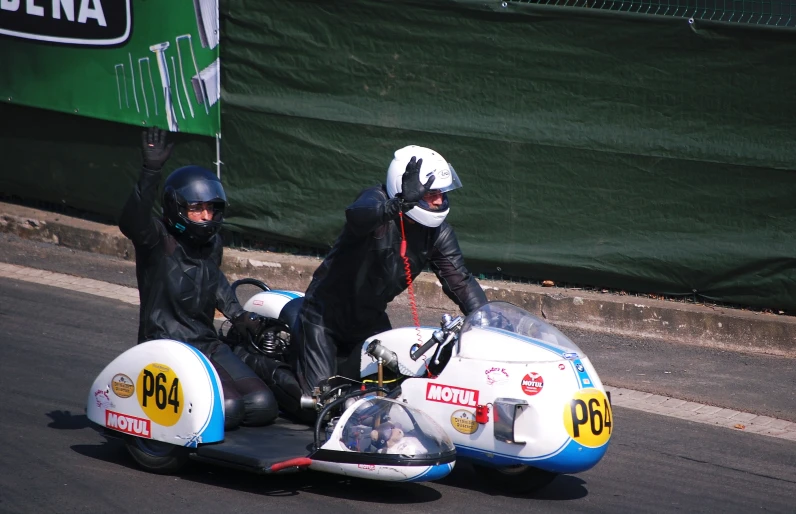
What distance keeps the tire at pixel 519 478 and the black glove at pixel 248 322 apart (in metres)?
1.53

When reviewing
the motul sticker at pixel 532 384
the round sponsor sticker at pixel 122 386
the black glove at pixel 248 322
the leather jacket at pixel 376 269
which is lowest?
the round sponsor sticker at pixel 122 386

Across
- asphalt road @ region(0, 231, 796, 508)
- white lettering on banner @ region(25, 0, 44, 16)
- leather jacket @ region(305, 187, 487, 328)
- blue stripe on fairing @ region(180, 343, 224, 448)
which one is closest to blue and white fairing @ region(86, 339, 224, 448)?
blue stripe on fairing @ region(180, 343, 224, 448)

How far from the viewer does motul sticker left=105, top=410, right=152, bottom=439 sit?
217 inches

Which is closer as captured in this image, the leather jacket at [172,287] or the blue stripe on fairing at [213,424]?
the blue stripe on fairing at [213,424]

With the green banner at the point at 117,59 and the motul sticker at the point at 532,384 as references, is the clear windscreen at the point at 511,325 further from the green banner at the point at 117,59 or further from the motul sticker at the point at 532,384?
the green banner at the point at 117,59

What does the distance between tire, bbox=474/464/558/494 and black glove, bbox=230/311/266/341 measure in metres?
1.53

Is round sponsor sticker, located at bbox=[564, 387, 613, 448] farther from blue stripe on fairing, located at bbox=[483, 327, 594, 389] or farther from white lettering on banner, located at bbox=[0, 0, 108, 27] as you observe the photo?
white lettering on banner, located at bbox=[0, 0, 108, 27]

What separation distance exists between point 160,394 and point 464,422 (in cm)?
151

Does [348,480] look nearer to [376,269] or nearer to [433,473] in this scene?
[433,473]

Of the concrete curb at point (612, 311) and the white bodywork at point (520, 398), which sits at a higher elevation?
the concrete curb at point (612, 311)

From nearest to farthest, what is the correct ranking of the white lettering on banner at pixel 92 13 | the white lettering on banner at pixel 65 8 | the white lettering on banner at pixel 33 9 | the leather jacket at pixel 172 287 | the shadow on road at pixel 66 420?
the leather jacket at pixel 172 287, the shadow on road at pixel 66 420, the white lettering on banner at pixel 92 13, the white lettering on banner at pixel 65 8, the white lettering on banner at pixel 33 9

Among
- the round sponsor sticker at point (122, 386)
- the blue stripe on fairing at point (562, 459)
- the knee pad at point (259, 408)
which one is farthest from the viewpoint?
the knee pad at point (259, 408)

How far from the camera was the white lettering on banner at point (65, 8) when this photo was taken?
35.4 ft

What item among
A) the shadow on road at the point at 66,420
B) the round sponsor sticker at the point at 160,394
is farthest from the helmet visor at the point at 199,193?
the shadow on road at the point at 66,420
